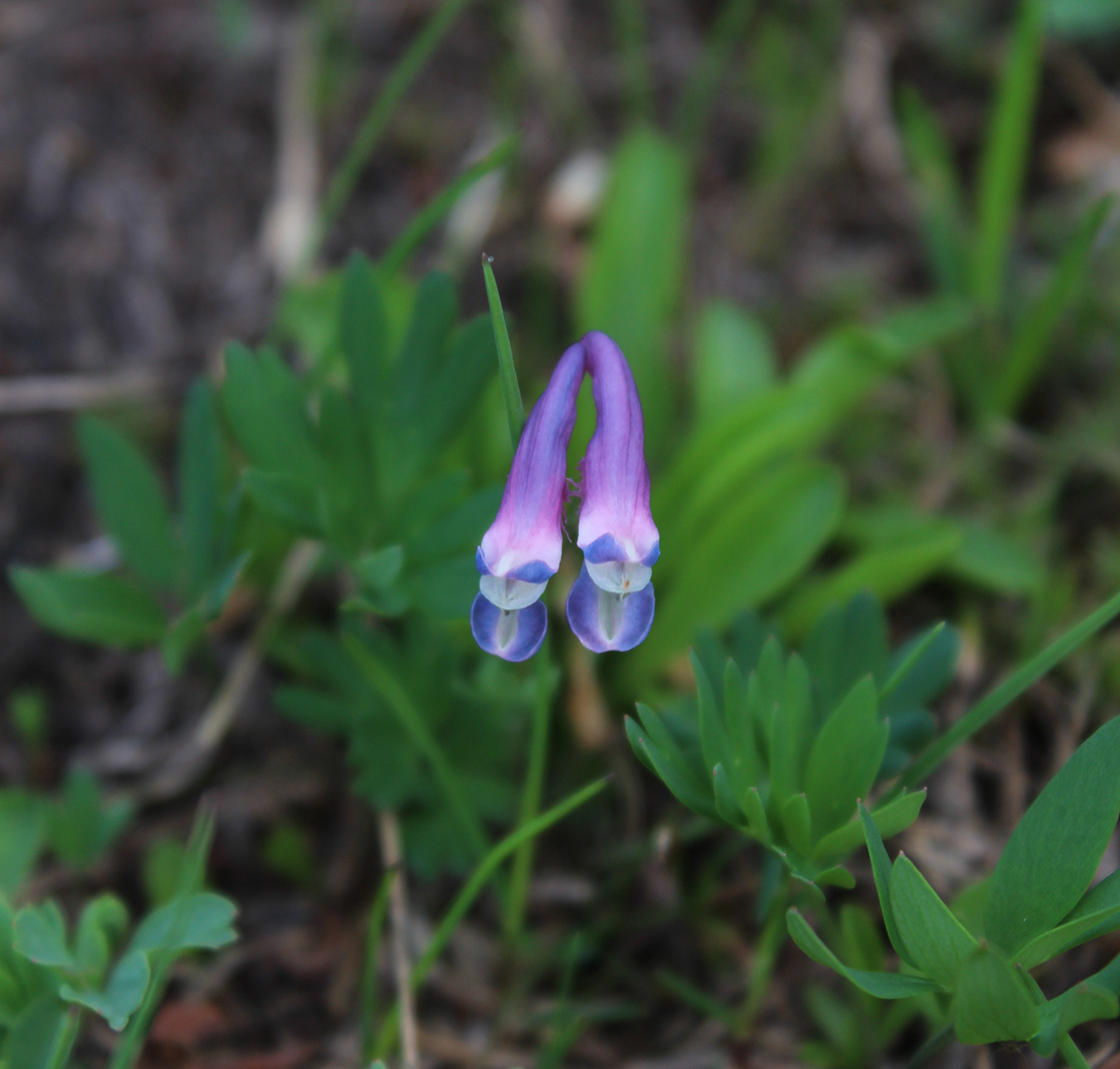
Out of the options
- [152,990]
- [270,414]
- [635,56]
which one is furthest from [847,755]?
[635,56]

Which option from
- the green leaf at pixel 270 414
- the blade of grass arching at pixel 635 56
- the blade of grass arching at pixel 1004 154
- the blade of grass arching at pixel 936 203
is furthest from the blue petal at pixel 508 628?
the blade of grass arching at pixel 635 56

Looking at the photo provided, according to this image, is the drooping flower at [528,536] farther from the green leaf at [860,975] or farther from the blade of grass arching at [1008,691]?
the blade of grass arching at [1008,691]

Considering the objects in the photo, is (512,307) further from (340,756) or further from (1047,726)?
(1047,726)

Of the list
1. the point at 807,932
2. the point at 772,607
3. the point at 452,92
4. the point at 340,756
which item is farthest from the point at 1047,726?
the point at 452,92

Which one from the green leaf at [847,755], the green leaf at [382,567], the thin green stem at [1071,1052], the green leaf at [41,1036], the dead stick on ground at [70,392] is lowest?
the thin green stem at [1071,1052]

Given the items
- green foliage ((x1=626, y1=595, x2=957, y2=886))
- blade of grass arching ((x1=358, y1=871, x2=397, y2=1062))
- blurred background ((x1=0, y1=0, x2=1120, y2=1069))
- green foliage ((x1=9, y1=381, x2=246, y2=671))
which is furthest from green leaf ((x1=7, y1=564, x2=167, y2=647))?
green foliage ((x1=626, y1=595, x2=957, y2=886))

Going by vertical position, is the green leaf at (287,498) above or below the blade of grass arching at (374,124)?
below

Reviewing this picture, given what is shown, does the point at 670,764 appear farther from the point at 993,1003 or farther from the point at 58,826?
the point at 58,826

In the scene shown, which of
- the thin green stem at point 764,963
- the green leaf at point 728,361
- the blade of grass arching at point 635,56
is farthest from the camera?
the blade of grass arching at point 635,56
